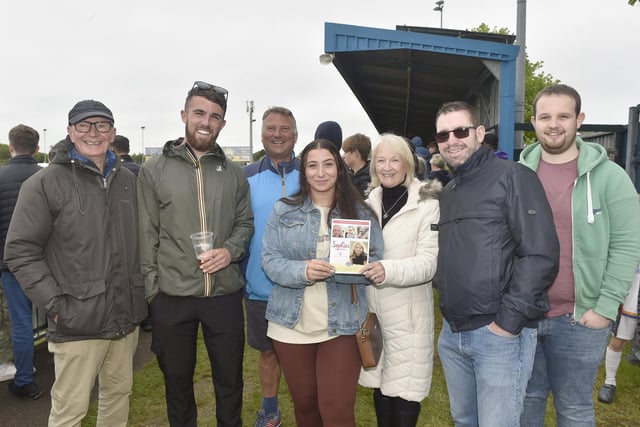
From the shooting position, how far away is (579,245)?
2.51 metres

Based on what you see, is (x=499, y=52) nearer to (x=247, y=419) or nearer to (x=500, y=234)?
(x=500, y=234)

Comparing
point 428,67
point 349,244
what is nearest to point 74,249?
point 349,244

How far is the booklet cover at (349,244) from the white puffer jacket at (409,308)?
29 cm

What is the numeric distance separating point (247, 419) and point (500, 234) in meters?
2.92

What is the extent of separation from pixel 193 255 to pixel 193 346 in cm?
66

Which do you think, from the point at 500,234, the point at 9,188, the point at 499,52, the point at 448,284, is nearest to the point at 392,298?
the point at 448,284

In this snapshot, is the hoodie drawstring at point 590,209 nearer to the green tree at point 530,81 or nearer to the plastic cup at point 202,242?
the plastic cup at point 202,242

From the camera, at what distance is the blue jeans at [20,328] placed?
14.3ft

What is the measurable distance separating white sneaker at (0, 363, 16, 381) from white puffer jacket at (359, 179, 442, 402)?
3811 mm

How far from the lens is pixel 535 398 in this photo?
2.87m

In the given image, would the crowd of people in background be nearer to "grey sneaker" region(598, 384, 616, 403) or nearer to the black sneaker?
the black sneaker

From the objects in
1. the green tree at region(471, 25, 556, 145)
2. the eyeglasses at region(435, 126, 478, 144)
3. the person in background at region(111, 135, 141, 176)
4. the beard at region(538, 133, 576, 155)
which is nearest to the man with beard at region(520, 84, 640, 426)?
the beard at region(538, 133, 576, 155)

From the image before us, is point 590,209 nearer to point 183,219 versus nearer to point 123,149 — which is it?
point 183,219

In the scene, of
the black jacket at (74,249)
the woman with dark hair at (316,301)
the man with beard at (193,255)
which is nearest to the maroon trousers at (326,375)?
the woman with dark hair at (316,301)
